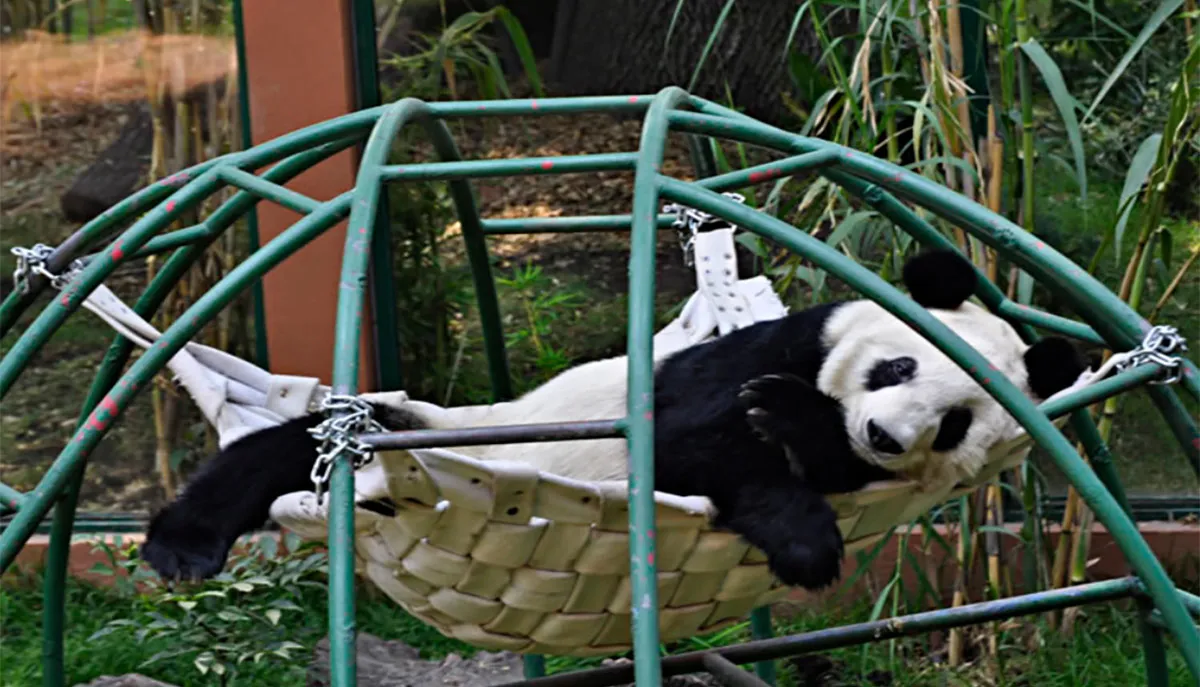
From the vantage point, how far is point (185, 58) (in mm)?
3760

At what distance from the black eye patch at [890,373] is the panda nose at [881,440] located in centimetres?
8

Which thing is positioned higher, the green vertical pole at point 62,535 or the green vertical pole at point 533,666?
the green vertical pole at point 62,535

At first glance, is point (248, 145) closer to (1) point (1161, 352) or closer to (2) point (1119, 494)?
(2) point (1119, 494)

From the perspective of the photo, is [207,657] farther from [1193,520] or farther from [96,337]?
[1193,520]

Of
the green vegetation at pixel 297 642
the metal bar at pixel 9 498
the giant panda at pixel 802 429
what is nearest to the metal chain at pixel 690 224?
the giant panda at pixel 802 429

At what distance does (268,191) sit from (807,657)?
1881 millimetres

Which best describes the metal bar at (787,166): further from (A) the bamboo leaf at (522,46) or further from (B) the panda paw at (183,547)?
(A) the bamboo leaf at (522,46)

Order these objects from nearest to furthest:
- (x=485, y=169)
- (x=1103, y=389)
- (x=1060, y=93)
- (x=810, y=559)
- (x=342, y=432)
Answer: (x=342, y=432)
(x=1103, y=389)
(x=485, y=169)
(x=810, y=559)
(x=1060, y=93)

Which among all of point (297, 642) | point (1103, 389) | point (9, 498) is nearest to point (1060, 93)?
point (1103, 389)

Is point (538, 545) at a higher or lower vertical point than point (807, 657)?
higher

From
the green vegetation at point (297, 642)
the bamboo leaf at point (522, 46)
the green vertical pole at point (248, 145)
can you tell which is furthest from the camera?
the bamboo leaf at point (522, 46)

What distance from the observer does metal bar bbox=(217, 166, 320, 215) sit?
1.86 metres

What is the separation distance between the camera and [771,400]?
6.72ft

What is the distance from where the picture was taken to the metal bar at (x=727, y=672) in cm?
228
